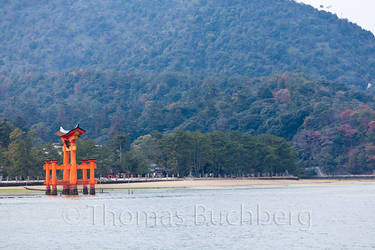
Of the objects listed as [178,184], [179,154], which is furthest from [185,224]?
[179,154]

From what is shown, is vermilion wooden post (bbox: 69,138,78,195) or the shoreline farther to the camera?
the shoreline

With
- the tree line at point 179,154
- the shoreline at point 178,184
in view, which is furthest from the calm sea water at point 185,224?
the tree line at point 179,154

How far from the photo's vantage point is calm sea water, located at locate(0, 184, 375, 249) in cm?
3950

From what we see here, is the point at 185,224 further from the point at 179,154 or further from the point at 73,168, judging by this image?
the point at 179,154

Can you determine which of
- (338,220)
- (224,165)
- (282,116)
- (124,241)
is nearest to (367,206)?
(338,220)

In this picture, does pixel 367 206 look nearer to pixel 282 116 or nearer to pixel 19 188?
pixel 19 188

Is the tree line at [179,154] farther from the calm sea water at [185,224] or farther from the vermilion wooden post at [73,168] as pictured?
the calm sea water at [185,224]

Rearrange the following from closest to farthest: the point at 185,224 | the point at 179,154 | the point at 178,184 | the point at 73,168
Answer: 1. the point at 185,224
2. the point at 73,168
3. the point at 178,184
4. the point at 179,154

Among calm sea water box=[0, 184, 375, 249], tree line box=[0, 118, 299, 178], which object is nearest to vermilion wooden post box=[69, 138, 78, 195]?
calm sea water box=[0, 184, 375, 249]

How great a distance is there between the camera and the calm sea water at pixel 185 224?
39.5 m

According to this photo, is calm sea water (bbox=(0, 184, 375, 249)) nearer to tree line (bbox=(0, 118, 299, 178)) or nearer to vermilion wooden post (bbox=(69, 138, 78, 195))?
vermilion wooden post (bbox=(69, 138, 78, 195))

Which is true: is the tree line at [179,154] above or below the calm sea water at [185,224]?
above

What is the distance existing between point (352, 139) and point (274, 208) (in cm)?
11378

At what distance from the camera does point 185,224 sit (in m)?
48.3
